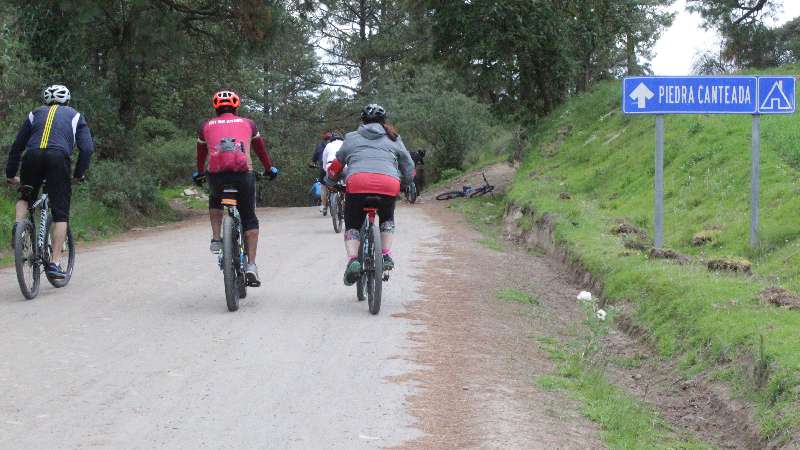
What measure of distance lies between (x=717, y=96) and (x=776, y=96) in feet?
2.25

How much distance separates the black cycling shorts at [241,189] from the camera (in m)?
9.97

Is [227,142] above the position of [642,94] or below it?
below

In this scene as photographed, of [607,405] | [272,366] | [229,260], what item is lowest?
[607,405]

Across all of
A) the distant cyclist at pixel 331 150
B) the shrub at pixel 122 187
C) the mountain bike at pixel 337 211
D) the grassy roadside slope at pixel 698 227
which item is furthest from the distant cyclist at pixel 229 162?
the shrub at pixel 122 187

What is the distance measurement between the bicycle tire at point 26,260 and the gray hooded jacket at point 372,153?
3.19 metres

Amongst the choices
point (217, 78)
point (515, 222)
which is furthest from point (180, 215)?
point (515, 222)

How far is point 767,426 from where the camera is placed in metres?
7.06

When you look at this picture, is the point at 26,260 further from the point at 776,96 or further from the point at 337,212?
the point at 776,96

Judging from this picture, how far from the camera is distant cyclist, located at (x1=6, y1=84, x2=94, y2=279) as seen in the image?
424 inches

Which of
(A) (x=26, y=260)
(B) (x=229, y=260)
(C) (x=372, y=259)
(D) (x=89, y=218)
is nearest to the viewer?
(B) (x=229, y=260)

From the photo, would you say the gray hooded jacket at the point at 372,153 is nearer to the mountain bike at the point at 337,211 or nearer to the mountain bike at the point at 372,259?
the mountain bike at the point at 372,259

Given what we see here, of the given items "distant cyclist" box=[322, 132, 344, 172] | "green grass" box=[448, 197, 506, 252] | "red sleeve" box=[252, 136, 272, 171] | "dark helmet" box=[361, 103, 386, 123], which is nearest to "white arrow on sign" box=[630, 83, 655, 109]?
"dark helmet" box=[361, 103, 386, 123]

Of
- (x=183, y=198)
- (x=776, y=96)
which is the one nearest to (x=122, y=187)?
(x=183, y=198)

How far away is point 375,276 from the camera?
9.85 m
